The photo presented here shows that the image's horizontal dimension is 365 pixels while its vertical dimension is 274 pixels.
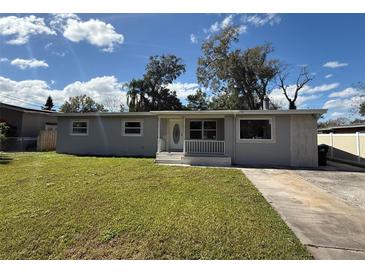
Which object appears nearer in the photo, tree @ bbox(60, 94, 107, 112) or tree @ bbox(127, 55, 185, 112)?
tree @ bbox(127, 55, 185, 112)

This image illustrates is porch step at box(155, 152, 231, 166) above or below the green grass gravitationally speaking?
above

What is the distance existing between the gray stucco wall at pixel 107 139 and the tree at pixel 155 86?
17.5m

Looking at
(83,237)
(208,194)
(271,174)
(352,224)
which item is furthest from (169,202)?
(271,174)

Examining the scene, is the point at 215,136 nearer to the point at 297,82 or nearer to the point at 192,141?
the point at 192,141

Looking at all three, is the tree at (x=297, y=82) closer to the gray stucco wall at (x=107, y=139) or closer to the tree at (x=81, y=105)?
the gray stucco wall at (x=107, y=139)

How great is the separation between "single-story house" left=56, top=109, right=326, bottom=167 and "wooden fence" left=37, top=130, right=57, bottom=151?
5021mm

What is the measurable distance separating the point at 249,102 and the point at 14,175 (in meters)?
24.5

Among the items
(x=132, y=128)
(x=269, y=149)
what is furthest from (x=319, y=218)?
(x=132, y=128)

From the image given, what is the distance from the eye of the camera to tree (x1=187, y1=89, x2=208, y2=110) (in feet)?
119

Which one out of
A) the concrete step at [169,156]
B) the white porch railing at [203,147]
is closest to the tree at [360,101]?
the white porch railing at [203,147]

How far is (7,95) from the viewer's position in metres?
32.8

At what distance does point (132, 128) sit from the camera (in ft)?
48.2

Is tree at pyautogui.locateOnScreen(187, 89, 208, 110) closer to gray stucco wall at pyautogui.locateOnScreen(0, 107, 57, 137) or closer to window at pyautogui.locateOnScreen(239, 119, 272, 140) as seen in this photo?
gray stucco wall at pyautogui.locateOnScreen(0, 107, 57, 137)

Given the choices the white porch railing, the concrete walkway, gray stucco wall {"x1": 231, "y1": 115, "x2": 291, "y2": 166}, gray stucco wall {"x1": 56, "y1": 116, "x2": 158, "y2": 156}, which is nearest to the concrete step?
the white porch railing
